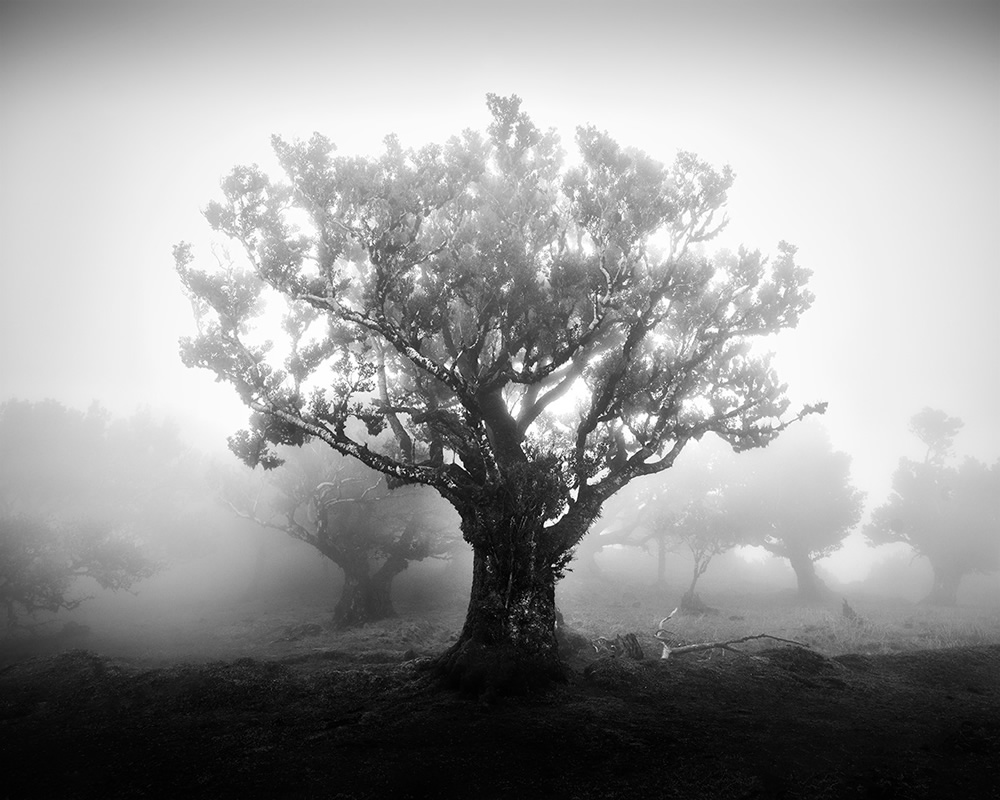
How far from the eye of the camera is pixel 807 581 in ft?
142

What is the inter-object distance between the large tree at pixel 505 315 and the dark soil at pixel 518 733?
109 inches

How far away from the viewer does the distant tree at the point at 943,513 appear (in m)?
46.2

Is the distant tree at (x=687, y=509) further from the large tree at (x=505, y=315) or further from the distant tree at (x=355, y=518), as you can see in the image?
the large tree at (x=505, y=315)

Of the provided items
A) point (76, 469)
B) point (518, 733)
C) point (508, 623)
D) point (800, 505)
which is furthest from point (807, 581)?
point (76, 469)

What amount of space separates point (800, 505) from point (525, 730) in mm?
45943

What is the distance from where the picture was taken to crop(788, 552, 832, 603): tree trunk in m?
42.6

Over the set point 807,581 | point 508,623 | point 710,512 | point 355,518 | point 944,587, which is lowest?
point 944,587

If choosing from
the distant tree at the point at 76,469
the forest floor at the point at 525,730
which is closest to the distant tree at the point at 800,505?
the forest floor at the point at 525,730

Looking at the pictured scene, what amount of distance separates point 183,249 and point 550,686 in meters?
17.4

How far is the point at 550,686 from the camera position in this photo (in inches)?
424

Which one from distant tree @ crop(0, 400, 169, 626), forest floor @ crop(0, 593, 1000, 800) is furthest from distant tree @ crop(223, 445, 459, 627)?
forest floor @ crop(0, 593, 1000, 800)

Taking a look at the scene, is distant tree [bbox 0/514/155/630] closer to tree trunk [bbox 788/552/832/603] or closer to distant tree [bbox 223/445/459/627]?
distant tree [bbox 223/445/459/627]

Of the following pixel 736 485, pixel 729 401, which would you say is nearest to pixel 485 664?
pixel 729 401

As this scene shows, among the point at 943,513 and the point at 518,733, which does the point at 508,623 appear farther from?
A: the point at 943,513
